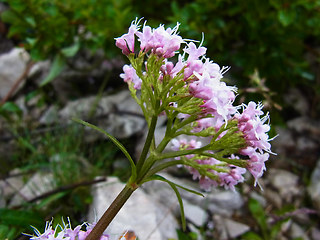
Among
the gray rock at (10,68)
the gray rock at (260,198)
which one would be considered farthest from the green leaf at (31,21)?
A: the gray rock at (260,198)

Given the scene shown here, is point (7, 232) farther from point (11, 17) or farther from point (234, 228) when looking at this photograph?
point (11, 17)

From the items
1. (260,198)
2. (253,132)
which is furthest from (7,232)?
(260,198)

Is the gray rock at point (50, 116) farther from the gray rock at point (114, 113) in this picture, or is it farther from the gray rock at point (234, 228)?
the gray rock at point (234, 228)

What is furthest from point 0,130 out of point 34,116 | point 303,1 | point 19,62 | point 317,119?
point 317,119

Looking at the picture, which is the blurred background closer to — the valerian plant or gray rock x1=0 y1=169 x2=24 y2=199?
gray rock x1=0 y1=169 x2=24 y2=199

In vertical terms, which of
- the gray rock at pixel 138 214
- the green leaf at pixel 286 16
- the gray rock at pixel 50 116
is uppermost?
the green leaf at pixel 286 16

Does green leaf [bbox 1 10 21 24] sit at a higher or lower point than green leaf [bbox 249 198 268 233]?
higher

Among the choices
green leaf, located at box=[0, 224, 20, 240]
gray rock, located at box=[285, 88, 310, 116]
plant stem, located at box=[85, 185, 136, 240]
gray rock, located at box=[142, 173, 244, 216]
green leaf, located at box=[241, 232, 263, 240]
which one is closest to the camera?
plant stem, located at box=[85, 185, 136, 240]

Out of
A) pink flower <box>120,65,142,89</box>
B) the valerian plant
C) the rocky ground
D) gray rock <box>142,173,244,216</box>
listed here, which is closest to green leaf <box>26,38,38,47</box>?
the rocky ground

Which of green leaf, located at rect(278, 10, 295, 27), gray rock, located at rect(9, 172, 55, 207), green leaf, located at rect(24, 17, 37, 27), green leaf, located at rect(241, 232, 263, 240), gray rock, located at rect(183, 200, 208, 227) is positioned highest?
green leaf, located at rect(278, 10, 295, 27)
